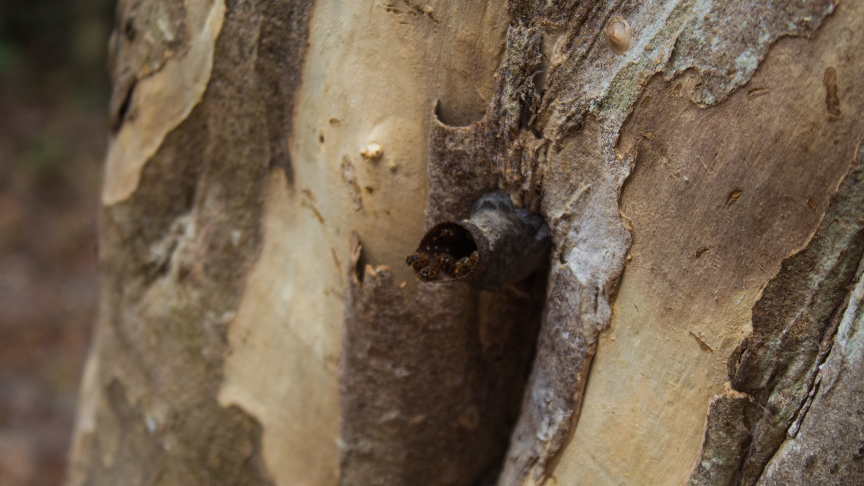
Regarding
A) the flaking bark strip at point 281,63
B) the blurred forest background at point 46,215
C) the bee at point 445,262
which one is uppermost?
the flaking bark strip at point 281,63

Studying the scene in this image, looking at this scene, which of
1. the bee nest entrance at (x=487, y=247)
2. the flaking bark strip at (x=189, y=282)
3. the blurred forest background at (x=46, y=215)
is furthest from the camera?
the blurred forest background at (x=46, y=215)

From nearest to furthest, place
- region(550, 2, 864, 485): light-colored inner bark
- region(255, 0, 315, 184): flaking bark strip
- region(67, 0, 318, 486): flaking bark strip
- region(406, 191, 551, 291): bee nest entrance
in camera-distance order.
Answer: region(550, 2, 864, 485): light-colored inner bark, region(406, 191, 551, 291): bee nest entrance, region(255, 0, 315, 184): flaking bark strip, region(67, 0, 318, 486): flaking bark strip

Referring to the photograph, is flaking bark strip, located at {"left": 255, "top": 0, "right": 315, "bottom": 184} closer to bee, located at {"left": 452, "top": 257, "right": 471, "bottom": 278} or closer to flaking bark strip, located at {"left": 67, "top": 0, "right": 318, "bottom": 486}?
flaking bark strip, located at {"left": 67, "top": 0, "right": 318, "bottom": 486}

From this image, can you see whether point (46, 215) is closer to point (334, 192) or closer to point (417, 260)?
point (334, 192)

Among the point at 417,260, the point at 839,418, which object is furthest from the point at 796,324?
the point at 417,260

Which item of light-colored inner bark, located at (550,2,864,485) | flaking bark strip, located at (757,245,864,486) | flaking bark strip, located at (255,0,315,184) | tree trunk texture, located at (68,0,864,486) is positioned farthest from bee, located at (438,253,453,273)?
flaking bark strip, located at (757,245,864,486)

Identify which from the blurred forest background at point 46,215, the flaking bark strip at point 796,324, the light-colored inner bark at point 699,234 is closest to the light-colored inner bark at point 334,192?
the light-colored inner bark at point 699,234

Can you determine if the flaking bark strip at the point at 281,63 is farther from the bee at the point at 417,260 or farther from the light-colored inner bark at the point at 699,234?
the light-colored inner bark at the point at 699,234

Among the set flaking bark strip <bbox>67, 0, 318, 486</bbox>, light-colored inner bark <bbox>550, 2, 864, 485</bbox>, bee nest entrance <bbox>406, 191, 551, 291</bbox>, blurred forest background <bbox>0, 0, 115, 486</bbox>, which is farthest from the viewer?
blurred forest background <bbox>0, 0, 115, 486</bbox>
